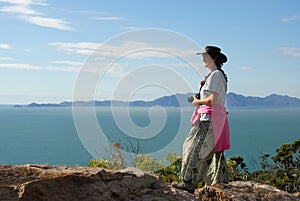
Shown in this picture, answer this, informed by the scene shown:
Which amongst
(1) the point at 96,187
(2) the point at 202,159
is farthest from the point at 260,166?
(1) the point at 96,187

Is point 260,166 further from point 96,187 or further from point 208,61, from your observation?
point 96,187

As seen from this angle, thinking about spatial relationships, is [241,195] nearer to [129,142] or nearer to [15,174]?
[15,174]

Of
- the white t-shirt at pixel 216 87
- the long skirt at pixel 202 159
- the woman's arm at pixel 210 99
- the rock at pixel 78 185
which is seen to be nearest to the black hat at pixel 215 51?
the white t-shirt at pixel 216 87

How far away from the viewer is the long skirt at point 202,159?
5.11m

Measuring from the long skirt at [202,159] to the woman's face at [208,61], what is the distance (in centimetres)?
64

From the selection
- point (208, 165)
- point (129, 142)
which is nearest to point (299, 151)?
point (129, 142)

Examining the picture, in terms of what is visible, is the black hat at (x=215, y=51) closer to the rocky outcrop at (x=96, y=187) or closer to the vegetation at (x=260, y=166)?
the rocky outcrop at (x=96, y=187)

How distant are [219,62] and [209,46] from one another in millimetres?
217

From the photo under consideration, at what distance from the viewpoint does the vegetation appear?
7.06 metres

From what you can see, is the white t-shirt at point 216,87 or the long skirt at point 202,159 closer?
the white t-shirt at point 216,87

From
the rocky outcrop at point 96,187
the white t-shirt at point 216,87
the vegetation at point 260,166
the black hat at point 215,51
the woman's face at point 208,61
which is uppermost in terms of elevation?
the black hat at point 215,51

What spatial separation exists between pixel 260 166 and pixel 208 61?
429 cm

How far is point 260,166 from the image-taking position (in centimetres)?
878

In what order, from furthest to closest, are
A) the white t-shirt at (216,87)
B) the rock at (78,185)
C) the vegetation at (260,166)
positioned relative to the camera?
the vegetation at (260,166) < the white t-shirt at (216,87) < the rock at (78,185)
